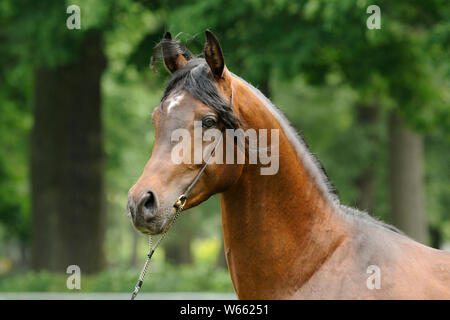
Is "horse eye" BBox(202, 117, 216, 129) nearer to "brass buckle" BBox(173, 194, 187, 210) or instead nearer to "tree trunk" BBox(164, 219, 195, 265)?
"brass buckle" BBox(173, 194, 187, 210)

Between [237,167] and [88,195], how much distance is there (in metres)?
11.1

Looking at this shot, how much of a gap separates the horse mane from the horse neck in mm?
96

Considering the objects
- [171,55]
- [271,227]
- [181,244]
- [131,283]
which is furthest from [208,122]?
[181,244]

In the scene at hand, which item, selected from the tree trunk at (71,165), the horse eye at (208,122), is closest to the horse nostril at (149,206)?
the horse eye at (208,122)

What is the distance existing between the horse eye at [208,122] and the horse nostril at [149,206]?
1.52ft

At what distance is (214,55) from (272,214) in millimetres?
868

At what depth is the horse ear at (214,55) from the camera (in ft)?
11.0

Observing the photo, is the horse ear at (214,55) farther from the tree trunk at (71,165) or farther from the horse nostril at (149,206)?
the tree trunk at (71,165)

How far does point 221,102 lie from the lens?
3.35 m

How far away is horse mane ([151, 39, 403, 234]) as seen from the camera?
11.0 ft

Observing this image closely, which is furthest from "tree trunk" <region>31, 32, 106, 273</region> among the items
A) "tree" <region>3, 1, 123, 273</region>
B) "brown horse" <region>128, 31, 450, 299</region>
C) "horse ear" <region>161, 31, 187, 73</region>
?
"brown horse" <region>128, 31, 450, 299</region>

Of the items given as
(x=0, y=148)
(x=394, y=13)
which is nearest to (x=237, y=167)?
(x=394, y=13)

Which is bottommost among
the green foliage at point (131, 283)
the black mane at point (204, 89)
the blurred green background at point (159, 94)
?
the green foliage at point (131, 283)

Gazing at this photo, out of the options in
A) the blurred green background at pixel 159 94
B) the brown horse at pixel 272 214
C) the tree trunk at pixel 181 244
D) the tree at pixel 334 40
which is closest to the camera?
the brown horse at pixel 272 214
